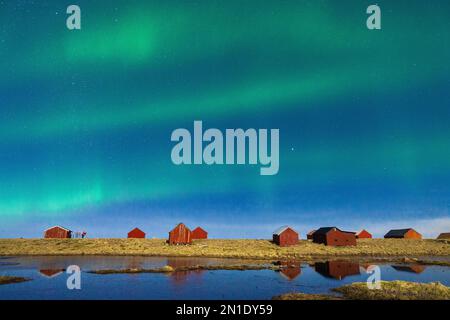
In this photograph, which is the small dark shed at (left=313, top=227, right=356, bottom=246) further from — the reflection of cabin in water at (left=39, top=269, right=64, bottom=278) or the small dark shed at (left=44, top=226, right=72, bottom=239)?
the small dark shed at (left=44, top=226, right=72, bottom=239)

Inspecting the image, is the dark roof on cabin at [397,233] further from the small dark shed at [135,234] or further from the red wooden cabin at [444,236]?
the small dark shed at [135,234]

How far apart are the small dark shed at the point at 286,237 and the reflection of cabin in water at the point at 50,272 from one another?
50428mm

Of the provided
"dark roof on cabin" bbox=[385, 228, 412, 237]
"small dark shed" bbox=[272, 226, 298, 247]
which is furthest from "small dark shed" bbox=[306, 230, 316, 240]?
"dark roof on cabin" bbox=[385, 228, 412, 237]

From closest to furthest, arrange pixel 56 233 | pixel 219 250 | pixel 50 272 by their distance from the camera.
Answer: pixel 50 272
pixel 219 250
pixel 56 233

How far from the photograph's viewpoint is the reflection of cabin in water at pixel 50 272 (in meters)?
37.9

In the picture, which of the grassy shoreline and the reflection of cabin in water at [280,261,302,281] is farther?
the reflection of cabin in water at [280,261,302,281]

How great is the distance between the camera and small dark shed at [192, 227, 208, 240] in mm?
99812

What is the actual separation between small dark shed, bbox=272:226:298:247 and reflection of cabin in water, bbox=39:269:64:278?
50428mm

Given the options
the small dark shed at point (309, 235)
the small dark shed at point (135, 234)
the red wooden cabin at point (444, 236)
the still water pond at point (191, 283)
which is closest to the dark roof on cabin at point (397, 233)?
the red wooden cabin at point (444, 236)

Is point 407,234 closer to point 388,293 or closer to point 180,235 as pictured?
point 180,235

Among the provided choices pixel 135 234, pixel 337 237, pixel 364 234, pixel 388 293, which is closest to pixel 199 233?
pixel 135 234

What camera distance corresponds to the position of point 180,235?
79375 mm

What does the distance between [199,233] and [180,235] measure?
71.5 feet
